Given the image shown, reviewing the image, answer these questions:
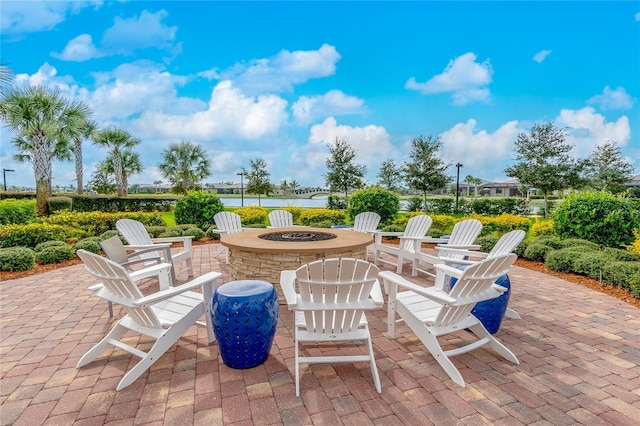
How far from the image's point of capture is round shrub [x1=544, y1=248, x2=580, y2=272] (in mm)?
5352

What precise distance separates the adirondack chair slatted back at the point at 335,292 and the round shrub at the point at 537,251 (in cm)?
532

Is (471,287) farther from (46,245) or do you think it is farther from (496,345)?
(46,245)

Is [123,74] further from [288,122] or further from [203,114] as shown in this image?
[288,122]

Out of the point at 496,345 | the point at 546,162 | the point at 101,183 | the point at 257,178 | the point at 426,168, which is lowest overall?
the point at 496,345

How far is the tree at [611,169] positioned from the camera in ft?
67.4

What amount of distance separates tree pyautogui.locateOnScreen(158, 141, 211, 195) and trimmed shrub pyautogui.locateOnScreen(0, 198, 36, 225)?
1684cm

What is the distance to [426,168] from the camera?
18672 mm

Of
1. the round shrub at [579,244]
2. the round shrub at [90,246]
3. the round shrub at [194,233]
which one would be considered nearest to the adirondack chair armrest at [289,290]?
the round shrub at [90,246]

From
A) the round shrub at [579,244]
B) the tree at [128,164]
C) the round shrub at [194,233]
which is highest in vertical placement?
the tree at [128,164]

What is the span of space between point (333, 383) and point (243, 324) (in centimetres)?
79

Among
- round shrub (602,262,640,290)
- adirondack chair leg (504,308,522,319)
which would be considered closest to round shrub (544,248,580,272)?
round shrub (602,262,640,290)

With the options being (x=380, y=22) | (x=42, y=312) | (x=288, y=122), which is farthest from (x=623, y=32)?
(x=42, y=312)

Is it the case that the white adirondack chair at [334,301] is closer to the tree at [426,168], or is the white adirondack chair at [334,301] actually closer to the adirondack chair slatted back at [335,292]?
the adirondack chair slatted back at [335,292]

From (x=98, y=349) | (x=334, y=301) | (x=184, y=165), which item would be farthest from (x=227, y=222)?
(x=184, y=165)
